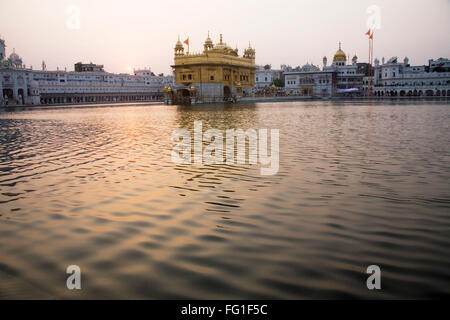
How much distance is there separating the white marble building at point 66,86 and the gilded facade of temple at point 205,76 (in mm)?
29914

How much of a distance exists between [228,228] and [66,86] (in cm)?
9578

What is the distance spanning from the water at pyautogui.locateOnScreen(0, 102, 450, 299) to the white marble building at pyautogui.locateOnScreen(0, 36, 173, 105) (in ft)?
229

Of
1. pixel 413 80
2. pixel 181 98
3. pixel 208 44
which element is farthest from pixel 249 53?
pixel 413 80

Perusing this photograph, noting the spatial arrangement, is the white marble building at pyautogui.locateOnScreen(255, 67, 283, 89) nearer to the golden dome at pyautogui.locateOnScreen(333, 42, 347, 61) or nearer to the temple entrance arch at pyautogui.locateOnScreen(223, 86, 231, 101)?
the golden dome at pyautogui.locateOnScreen(333, 42, 347, 61)

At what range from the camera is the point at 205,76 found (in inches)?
2643

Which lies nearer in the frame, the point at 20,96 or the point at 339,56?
the point at 20,96

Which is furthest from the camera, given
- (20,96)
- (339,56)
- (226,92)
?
(339,56)

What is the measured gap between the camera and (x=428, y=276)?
154 inches

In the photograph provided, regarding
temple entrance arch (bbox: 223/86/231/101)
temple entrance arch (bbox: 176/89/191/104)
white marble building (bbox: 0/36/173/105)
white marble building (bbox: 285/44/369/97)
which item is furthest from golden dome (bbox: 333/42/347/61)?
white marble building (bbox: 0/36/173/105)

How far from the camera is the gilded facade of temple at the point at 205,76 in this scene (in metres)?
66.8

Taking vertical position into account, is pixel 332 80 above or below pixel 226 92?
above

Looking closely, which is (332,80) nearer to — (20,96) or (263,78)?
(263,78)
